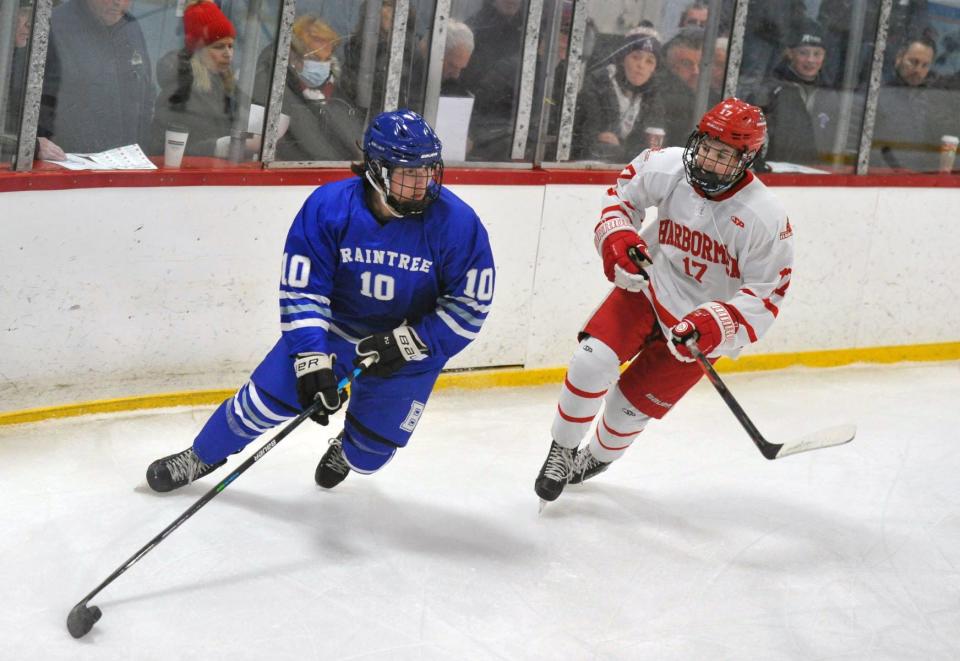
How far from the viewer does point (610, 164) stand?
471 cm

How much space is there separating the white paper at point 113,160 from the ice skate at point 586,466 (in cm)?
156

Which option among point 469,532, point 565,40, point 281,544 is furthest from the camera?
point 565,40

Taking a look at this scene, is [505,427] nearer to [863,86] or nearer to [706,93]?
[706,93]

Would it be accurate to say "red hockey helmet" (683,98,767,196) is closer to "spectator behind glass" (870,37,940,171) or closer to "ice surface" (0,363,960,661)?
"ice surface" (0,363,960,661)

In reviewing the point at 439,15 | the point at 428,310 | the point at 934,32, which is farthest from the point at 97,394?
the point at 934,32

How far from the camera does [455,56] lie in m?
4.27

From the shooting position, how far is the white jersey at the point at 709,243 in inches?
122

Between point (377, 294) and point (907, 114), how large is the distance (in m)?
3.39

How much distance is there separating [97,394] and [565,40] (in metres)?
2.11

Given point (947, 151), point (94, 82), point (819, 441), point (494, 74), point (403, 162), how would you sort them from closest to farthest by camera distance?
point (403, 162) → point (819, 441) → point (94, 82) → point (494, 74) → point (947, 151)

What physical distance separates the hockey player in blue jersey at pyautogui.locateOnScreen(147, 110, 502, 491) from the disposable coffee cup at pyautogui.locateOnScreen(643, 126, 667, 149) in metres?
2.06

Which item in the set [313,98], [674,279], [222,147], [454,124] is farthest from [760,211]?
[222,147]

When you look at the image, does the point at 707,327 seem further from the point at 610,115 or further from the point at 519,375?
the point at 610,115

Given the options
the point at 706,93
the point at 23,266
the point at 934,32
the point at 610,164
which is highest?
the point at 934,32
